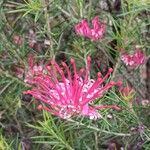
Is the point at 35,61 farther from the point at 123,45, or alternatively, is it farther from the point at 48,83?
the point at 48,83

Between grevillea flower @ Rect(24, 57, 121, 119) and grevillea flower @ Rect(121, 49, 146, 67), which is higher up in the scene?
grevillea flower @ Rect(24, 57, 121, 119)

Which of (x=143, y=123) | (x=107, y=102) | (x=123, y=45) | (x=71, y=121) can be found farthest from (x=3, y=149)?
(x=123, y=45)

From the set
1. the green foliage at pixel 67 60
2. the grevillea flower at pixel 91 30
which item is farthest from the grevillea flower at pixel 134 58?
the grevillea flower at pixel 91 30

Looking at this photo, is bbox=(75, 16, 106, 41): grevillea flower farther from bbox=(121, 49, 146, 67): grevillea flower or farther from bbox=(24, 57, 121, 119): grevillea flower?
bbox=(24, 57, 121, 119): grevillea flower

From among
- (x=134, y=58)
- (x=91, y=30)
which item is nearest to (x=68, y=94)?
(x=91, y=30)

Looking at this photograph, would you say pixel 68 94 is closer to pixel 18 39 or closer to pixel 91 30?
pixel 91 30

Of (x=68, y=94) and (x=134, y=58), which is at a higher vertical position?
(x=68, y=94)

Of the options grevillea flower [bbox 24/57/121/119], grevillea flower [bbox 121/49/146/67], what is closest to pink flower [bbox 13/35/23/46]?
grevillea flower [bbox 121/49/146/67]
